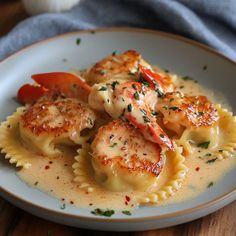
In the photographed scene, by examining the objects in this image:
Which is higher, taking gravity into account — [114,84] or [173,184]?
[114,84]

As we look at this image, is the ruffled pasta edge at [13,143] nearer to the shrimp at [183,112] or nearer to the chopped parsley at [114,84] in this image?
the chopped parsley at [114,84]

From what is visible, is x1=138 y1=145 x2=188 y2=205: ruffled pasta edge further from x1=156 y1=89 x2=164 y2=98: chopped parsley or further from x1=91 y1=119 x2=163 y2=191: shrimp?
x1=156 y1=89 x2=164 y2=98: chopped parsley

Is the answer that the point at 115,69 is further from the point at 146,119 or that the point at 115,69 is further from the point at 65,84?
the point at 146,119

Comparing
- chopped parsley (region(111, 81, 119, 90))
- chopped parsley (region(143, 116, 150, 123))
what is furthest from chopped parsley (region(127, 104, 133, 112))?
chopped parsley (region(111, 81, 119, 90))

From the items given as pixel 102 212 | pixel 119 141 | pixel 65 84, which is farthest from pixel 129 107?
pixel 102 212

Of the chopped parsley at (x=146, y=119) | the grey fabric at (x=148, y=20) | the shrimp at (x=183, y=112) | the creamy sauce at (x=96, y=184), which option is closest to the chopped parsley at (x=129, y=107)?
the chopped parsley at (x=146, y=119)

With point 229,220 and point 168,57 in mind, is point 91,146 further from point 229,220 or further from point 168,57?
point 168,57

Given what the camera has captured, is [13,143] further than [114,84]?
Yes
